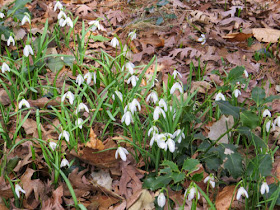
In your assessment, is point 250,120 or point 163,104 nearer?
point 250,120

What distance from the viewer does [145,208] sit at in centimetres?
228

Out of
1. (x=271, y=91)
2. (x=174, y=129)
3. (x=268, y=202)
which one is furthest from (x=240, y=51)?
(x=268, y=202)

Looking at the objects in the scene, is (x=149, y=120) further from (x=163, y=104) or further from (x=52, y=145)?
(x=52, y=145)

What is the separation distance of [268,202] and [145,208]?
756 mm

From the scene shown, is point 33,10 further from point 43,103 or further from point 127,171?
point 127,171

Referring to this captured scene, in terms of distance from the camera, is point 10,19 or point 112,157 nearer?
point 112,157

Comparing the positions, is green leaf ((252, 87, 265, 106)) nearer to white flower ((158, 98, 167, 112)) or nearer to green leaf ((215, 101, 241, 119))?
green leaf ((215, 101, 241, 119))

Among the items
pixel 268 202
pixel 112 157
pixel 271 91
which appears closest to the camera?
pixel 268 202

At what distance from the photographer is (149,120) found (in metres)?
2.40

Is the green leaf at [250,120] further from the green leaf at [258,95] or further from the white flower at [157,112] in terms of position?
the white flower at [157,112]

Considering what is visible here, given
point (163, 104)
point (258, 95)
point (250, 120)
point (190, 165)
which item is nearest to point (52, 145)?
point (163, 104)

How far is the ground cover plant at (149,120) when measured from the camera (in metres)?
2.18

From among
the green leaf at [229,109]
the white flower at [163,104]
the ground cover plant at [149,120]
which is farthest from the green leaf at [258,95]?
the white flower at [163,104]

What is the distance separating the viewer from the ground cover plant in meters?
2.18
